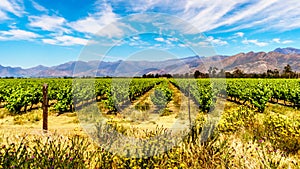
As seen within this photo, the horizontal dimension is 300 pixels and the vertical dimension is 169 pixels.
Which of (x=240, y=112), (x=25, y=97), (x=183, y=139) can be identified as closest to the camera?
(x=183, y=139)

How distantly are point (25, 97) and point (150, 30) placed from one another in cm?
1173

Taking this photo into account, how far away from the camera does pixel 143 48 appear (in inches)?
270

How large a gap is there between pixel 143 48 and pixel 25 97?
11.4 m

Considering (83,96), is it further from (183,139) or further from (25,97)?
(183,139)

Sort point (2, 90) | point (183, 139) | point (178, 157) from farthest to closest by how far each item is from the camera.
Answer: point (2, 90), point (183, 139), point (178, 157)

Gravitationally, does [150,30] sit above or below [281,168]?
above

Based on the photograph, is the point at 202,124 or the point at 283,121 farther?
the point at 283,121

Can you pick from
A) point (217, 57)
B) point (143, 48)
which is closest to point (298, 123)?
point (217, 57)

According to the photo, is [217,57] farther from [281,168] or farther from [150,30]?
[281,168]

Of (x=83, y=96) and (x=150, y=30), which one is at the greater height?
(x=150, y=30)

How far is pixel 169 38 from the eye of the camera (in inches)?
271

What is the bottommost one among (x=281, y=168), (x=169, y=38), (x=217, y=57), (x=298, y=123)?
(x=281, y=168)

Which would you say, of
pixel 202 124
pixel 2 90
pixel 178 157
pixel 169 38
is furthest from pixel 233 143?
pixel 2 90

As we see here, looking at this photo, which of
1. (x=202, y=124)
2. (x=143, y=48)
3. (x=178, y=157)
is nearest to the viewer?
(x=178, y=157)
